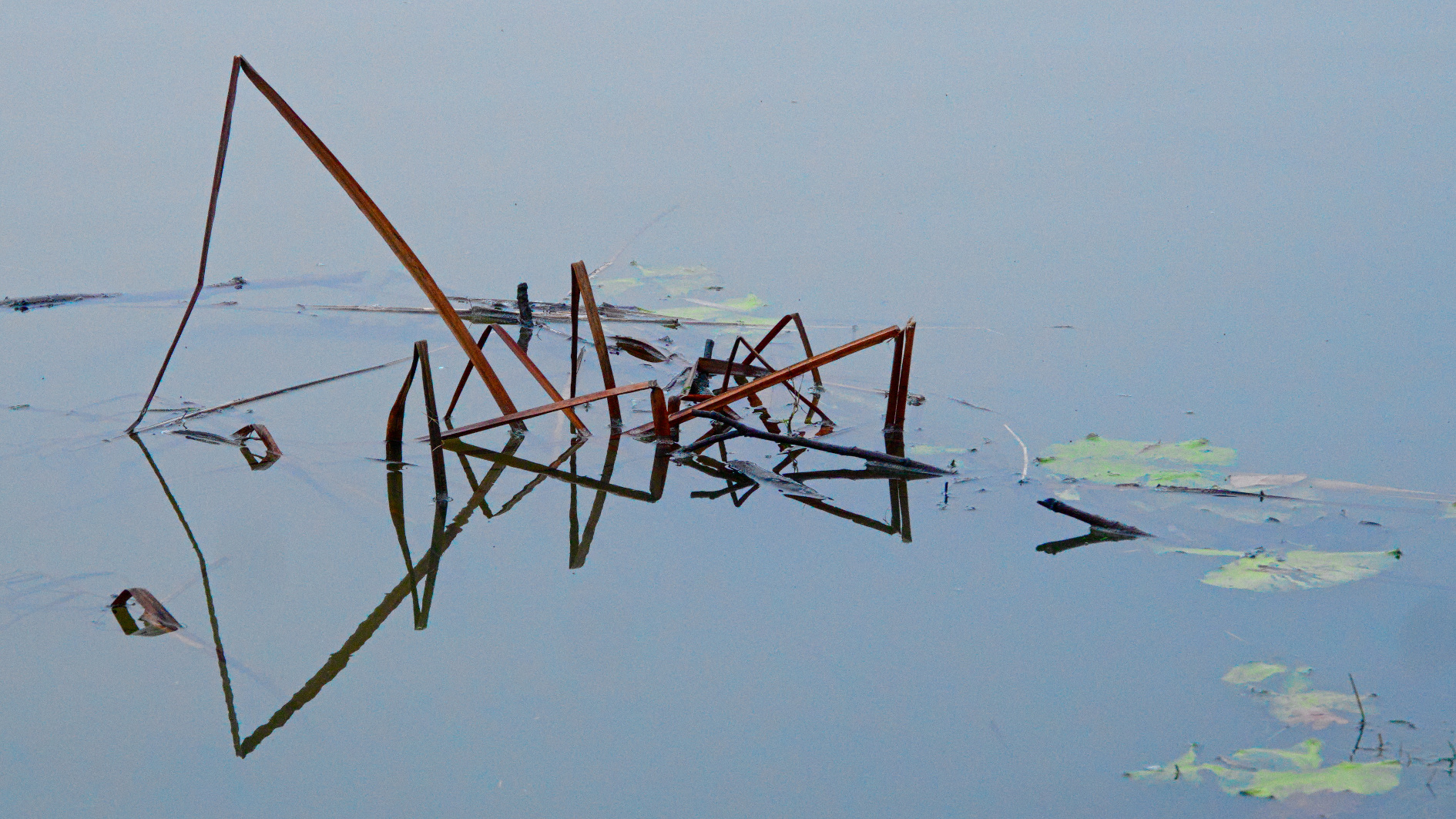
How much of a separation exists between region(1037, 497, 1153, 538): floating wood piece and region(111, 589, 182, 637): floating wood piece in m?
1.41

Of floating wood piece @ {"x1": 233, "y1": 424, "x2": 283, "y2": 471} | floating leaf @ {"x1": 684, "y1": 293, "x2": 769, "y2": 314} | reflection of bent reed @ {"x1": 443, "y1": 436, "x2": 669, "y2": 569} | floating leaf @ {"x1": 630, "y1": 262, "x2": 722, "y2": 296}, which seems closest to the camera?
reflection of bent reed @ {"x1": 443, "y1": 436, "x2": 669, "y2": 569}

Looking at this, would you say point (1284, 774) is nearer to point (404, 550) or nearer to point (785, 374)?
point (785, 374)

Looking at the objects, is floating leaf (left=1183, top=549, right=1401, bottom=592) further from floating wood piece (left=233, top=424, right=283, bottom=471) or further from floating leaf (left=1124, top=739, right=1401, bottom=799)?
floating wood piece (left=233, top=424, right=283, bottom=471)

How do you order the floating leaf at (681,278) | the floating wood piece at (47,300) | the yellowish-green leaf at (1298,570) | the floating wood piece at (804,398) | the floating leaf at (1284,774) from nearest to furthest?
the floating leaf at (1284,774), the yellowish-green leaf at (1298,570), the floating wood piece at (804,398), the floating wood piece at (47,300), the floating leaf at (681,278)

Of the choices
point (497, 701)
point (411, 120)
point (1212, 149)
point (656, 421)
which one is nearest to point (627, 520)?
point (656, 421)

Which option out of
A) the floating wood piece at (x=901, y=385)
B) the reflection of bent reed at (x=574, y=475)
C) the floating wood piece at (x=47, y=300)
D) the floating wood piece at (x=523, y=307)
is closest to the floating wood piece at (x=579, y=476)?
the reflection of bent reed at (x=574, y=475)

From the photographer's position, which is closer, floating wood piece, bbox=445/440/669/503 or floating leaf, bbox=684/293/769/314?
floating wood piece, bbox=445/440/669/503

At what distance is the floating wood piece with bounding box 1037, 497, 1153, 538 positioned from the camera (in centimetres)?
210

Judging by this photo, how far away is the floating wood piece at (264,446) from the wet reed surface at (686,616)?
0.02 meters

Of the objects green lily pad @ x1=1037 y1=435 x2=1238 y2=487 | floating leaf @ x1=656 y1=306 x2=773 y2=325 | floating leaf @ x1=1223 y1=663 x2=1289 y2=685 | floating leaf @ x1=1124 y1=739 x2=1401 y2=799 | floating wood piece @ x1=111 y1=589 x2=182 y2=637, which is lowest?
floating leaf @ x1=1124 y1=739 x2=1401 y2=799

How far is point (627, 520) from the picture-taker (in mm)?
2238

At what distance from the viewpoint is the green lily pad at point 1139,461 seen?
233 cm

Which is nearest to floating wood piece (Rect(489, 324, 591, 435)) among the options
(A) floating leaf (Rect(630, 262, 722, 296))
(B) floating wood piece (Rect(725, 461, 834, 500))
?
(B) floating wood piece (Rect(725, 461, 834, 500))

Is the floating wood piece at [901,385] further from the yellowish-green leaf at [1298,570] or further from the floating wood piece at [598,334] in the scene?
the yellowish-green leaf at [1298,570]
